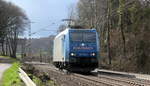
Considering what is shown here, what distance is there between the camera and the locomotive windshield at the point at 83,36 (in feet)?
93.9

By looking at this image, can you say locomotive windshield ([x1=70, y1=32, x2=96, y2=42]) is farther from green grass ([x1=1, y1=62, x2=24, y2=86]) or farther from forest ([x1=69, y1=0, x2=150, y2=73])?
forest ([x1=69, y1=0, x2=150, y2=73])

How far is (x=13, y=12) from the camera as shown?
85812 millimetres

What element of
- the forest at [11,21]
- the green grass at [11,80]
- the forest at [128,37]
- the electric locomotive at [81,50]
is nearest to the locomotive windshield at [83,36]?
the electric locomotive at [81,50]

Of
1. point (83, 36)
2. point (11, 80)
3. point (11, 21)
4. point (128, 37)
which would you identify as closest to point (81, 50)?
point (83, 36)

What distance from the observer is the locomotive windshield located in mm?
28616

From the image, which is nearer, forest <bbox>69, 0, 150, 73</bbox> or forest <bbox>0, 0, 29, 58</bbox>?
forest <bbox>69, 0, 150, 73</bbox>

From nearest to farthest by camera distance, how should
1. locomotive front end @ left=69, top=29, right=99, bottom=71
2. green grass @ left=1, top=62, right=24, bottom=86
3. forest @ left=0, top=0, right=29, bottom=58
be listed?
green grass @ left=1, top=62, right=24, bottom=86 → locomotive front end @ left=69, top=29, right=99, bottom=71 → forest @ left=0, top=0, right=29, bottom=58

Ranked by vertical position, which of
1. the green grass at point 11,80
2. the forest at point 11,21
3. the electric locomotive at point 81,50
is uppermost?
the forest at point 11,21

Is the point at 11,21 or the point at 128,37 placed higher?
the point at 11,21

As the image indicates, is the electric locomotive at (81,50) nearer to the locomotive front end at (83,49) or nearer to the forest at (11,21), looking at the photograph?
the locomotive front end at (83,49)

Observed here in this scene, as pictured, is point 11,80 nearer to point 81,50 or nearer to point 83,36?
point 81,50

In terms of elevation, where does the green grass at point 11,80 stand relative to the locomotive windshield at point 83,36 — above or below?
below

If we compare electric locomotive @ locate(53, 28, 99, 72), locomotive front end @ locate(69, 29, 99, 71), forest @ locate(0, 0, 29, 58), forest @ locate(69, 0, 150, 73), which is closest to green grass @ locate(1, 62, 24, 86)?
electric locomotive @ locate(53, 28, 99, 72)

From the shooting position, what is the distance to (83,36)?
2878cm
